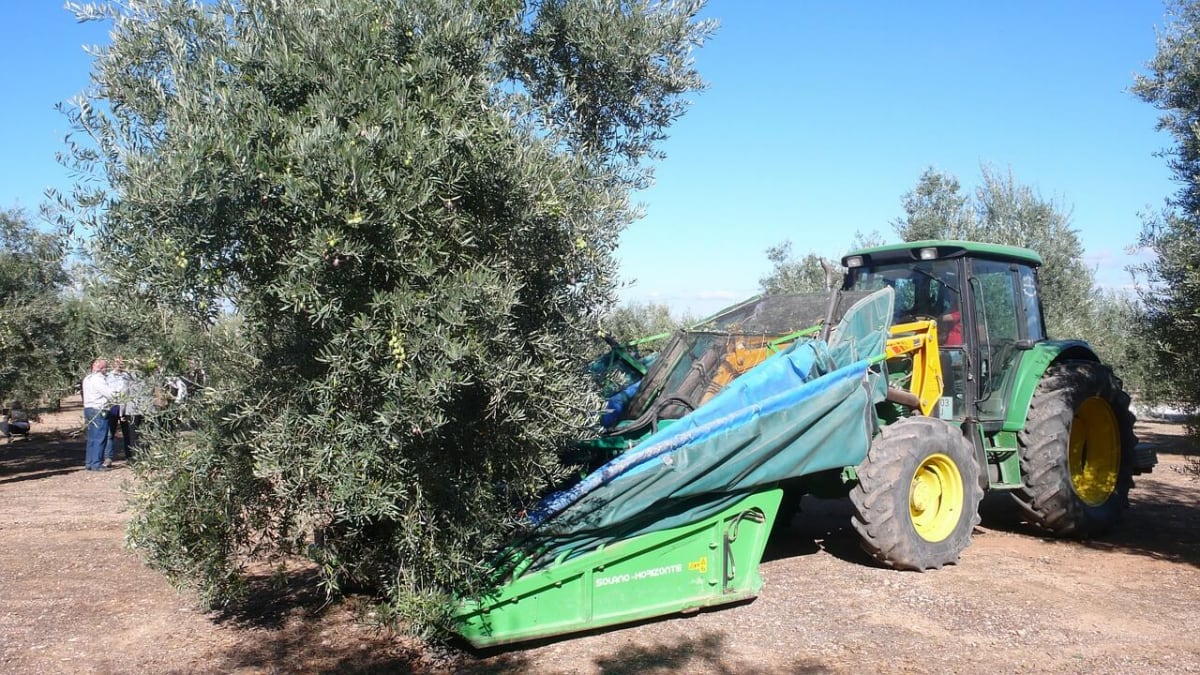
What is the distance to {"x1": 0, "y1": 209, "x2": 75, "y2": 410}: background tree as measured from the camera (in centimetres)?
1194

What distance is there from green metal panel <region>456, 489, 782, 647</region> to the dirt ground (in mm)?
159

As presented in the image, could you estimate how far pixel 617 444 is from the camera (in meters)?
6.38

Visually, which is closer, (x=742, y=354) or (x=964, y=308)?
(x=742, y=354)

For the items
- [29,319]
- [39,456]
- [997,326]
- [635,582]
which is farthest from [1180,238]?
[39,456]

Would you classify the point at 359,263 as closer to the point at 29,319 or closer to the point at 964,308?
the point at 964,308

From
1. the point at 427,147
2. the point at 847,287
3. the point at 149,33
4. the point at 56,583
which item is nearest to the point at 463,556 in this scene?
the point at 427,147

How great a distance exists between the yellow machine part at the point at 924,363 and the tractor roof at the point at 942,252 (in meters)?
0.71

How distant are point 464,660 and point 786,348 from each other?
3.25 metres

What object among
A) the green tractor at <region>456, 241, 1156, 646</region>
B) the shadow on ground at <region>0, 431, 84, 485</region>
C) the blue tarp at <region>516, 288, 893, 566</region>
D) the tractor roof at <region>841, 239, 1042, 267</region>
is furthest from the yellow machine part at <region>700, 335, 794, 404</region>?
the shadow on ground at <region>0, 431, 84, 485</region>

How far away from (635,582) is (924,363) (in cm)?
357


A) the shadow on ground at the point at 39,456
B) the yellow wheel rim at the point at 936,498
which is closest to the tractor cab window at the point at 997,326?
the yellow wheel rim at the point at 936,498

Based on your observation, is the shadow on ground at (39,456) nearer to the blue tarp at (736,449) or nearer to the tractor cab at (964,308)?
the blue tarp at (736,449)

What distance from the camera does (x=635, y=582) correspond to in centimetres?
562

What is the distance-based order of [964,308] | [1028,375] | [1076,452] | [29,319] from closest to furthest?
[964,308] < [1028,375] < [1076,452] < [29,319]
